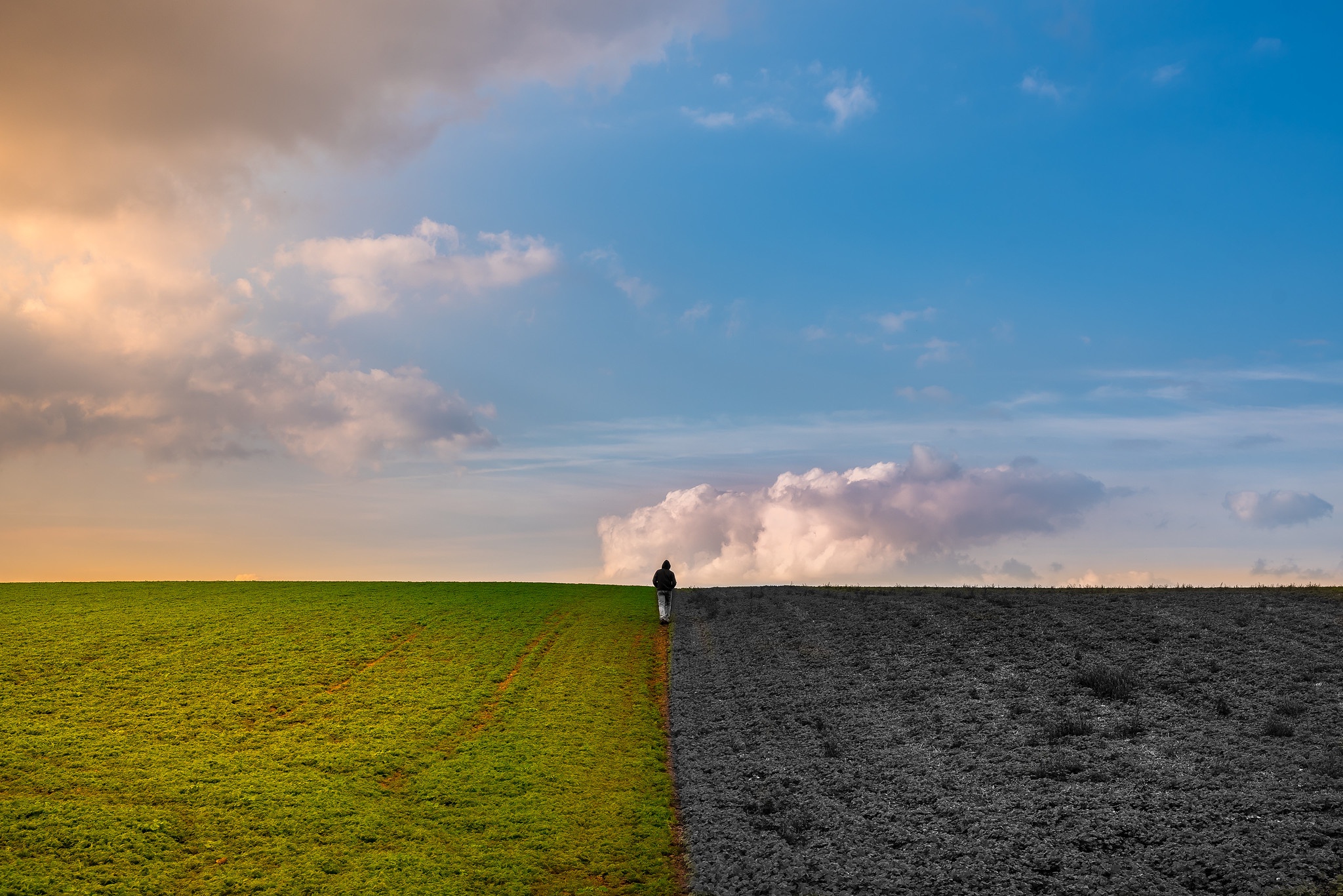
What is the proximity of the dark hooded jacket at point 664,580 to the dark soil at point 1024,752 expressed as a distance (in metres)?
5.19

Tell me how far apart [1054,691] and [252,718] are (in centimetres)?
2145

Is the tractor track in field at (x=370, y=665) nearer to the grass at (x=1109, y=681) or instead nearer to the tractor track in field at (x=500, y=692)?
the tractor track in field at (x=500, y=692)

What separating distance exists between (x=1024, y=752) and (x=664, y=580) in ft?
62.9

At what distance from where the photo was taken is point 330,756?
18266 millimetres

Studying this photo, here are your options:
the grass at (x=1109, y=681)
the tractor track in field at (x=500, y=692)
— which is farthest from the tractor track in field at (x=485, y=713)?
the grass at (x=1109, y=681)

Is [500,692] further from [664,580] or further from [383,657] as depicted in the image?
[664,580]

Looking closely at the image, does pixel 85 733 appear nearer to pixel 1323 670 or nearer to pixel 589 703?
pixel 589 703

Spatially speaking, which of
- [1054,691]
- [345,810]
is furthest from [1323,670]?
[345,810]

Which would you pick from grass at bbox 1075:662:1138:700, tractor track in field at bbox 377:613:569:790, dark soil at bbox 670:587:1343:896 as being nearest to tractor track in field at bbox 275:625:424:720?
tractor track in field at bbox 377:613:569:790

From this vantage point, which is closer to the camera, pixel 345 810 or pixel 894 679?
pixel 345 810

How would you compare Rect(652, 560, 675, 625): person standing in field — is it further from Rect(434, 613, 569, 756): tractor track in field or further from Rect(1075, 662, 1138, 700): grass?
Rect(1075, 662, 1138, 700): grass

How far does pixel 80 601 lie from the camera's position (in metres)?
37.9

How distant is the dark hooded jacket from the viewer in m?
33.9

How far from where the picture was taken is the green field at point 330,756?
1335 cm
